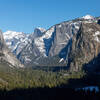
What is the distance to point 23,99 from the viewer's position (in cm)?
17250

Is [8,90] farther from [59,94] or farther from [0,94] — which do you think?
[59,94]

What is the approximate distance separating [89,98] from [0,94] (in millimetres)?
57663

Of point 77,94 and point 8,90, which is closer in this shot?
point 77,94

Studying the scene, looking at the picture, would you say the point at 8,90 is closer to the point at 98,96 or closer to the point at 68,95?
the point at 68,95

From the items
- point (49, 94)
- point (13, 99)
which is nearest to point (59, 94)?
point (49, 94)

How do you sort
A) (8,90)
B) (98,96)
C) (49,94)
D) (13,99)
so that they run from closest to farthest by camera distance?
1. (98,96)
2. (13,99)
3. (49,94)
4. (8,90)

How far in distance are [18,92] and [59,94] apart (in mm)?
30624

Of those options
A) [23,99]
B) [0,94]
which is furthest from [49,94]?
[0,94]

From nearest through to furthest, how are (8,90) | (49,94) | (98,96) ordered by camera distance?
(98,96) < (49,94) < (8,90)

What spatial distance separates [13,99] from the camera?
171750 mm

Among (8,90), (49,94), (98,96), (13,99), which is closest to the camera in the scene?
(98,96)

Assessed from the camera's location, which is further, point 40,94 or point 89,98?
point 40,94

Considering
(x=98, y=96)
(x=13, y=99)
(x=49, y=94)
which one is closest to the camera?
(x=98, y=96)

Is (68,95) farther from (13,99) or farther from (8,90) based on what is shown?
(8,90)
